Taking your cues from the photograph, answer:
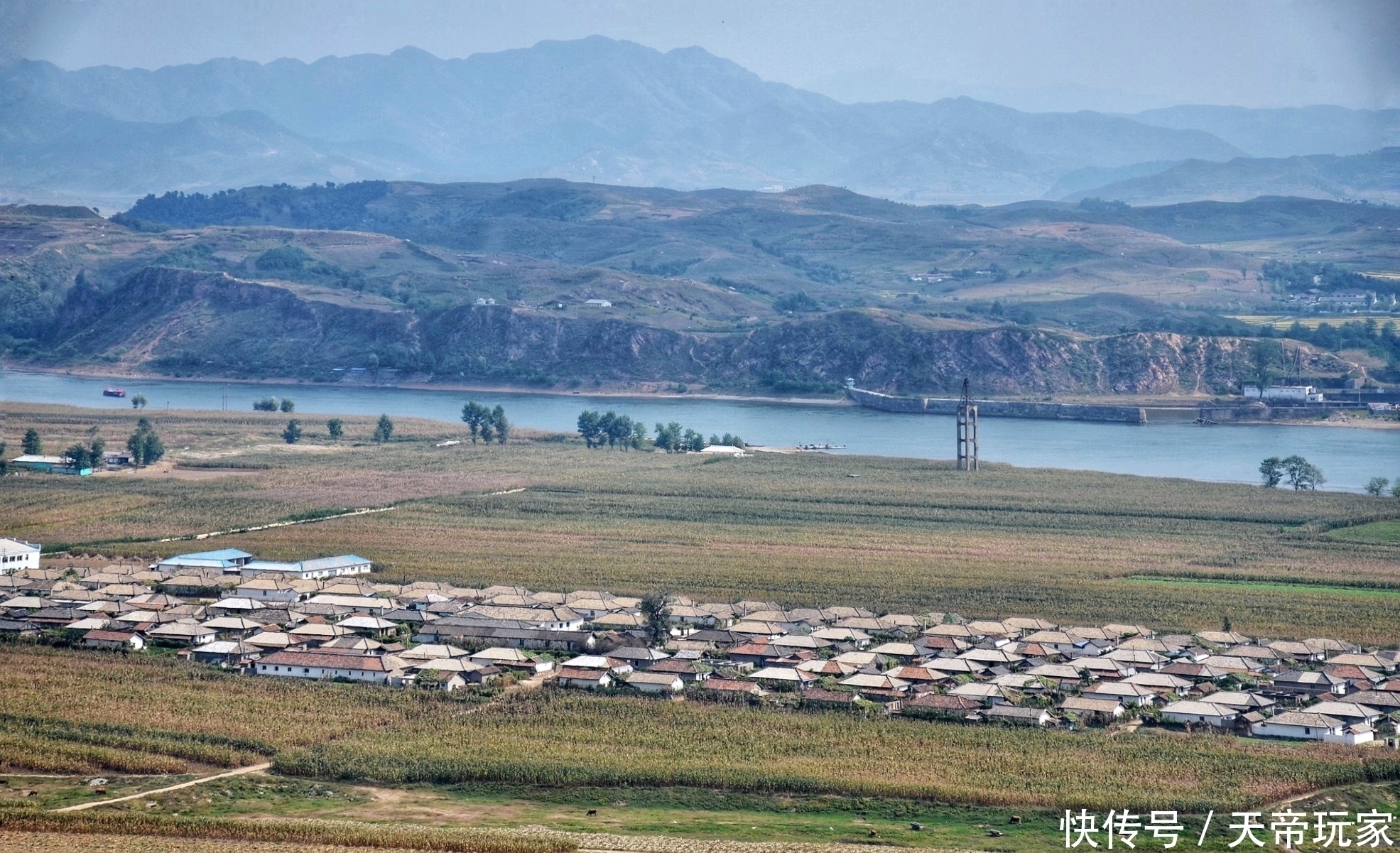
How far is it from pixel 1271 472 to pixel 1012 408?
29.2 m

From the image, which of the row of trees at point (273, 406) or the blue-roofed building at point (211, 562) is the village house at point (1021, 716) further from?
the row of trees at point (273, 406)

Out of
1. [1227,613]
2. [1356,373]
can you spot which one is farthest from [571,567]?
[1356,373]

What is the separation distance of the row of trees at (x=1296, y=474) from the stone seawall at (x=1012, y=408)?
23675 mm

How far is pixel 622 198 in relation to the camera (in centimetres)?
17238

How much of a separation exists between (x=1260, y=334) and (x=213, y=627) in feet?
239

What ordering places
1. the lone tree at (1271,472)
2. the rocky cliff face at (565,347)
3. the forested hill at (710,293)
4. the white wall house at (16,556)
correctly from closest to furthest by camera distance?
the white wall house at (16,556)
the lone tree at (1271,472)
the rocky cliff face at (565,347)
the forested hill at (710,293)

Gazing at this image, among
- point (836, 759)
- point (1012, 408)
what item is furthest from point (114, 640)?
point (1012, 408)

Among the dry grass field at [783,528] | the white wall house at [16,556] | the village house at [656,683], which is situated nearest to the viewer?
the village house at [656,683]

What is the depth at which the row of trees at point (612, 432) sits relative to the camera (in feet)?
223

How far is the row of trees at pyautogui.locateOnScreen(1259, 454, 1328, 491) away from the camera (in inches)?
2231

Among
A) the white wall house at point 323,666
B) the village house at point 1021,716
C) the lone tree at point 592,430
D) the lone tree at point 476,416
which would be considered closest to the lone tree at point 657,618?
the white wall house at point 323,666

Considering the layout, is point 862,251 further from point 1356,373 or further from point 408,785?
point 408,785

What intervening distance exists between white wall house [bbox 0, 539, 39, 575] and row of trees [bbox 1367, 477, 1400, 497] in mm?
34459

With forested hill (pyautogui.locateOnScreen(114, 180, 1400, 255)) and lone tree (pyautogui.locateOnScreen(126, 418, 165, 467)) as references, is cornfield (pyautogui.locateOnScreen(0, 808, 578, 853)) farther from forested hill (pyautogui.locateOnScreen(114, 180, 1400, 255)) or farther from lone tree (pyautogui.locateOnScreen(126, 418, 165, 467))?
forested hill (pyautogui.locateOnScreen(114, 180, 1400, 255))
